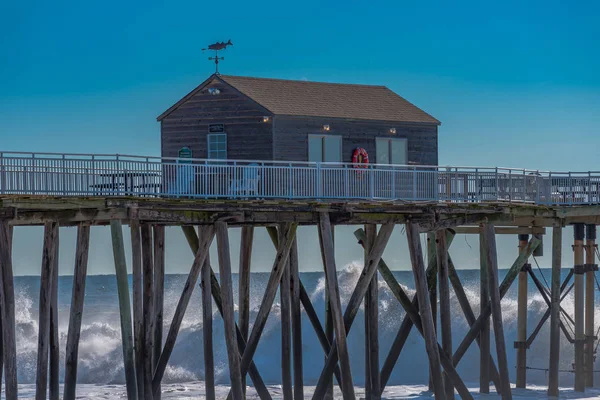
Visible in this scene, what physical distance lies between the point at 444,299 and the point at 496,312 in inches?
59.3

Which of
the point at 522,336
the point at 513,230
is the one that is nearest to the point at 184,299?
the point at 522,336

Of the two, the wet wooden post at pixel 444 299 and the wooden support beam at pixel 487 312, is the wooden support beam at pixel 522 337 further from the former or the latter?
A: the wet wooden post at pixel 444 299

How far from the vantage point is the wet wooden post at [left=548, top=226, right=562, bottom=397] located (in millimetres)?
38125

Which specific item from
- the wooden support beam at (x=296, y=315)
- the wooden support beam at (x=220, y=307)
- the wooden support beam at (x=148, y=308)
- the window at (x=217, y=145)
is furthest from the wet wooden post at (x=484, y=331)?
the wooden support beam at (x=148, y=308)

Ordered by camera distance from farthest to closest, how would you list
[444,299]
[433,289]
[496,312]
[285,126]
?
1. [433,289]
2. [285,126]
3. [444,299]
4. [496,312]

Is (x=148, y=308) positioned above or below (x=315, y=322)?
above

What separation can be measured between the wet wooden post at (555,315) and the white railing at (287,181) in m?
1.40

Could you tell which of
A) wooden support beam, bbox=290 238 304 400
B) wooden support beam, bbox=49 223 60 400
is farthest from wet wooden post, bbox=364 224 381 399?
wooden support beam, bbox=49 223 60 400

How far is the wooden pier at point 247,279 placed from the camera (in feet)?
97.5

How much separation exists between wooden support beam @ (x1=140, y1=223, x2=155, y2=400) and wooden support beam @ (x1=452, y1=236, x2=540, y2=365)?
9.34 m

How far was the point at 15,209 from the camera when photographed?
2892 cm

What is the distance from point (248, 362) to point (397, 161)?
28.1 feet

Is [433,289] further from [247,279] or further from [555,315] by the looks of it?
[247,279]

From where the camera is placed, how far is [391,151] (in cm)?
3800
